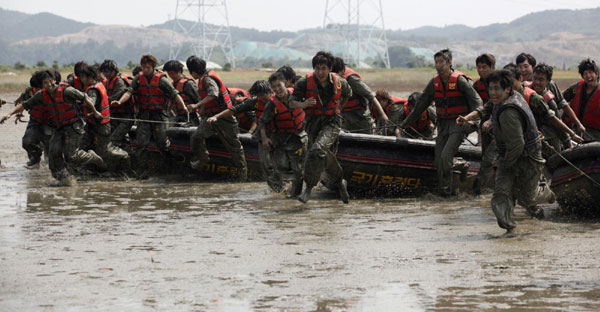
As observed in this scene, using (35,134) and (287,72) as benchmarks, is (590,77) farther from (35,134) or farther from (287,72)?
(35,134)

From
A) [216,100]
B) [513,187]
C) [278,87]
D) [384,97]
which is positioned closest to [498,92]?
[513,187]

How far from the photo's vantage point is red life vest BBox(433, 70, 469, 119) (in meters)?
9.73

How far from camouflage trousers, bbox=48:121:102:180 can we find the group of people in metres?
0.01

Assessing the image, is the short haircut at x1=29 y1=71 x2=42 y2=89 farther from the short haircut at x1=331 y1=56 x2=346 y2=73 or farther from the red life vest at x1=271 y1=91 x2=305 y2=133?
the short haircut at x1=331 y1=56 x2=346 y2=73

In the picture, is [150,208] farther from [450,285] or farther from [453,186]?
[450,285]

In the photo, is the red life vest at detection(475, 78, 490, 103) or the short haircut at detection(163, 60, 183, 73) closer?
the red life vest at detection(475, 78, 490, 103)

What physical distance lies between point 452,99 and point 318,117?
1.51 metres

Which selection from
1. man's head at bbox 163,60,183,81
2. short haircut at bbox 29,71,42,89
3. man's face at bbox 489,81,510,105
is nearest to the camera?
man's face at bbox 489,81,510,105

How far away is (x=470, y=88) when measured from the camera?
9641 mm

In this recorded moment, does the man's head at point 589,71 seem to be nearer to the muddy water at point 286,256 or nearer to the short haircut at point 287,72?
the muddy water at point 286,256

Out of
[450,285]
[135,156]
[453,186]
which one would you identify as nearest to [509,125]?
[450,285]

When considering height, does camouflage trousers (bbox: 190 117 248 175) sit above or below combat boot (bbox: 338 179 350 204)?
above

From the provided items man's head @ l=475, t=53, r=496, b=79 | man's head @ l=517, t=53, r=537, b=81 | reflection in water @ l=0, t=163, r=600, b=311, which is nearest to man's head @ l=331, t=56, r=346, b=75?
reflection in water @ l=0, t=163, r=600, b=311

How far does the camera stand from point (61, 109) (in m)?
11.2
